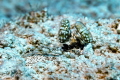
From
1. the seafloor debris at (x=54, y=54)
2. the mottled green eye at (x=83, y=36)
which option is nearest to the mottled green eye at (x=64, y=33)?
the seafloor debris at (x=54, y=54)

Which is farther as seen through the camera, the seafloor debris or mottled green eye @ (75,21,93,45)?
mottled green eye @ (75,21,93,45)

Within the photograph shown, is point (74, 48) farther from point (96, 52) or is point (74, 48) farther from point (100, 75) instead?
point (100, 75)

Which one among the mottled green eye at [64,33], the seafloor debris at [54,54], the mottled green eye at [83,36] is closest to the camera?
the seafloor debris at [54,54]

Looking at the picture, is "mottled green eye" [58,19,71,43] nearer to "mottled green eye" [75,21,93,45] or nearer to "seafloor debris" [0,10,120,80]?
"seafloor debris" [0,10,120,80]

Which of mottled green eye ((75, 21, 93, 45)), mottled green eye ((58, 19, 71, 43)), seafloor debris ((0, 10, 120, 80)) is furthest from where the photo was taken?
mottled green eye ((58, 19, 71, 43))

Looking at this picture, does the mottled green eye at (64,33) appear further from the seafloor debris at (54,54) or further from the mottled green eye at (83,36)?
the mottled green eye at (83,36)

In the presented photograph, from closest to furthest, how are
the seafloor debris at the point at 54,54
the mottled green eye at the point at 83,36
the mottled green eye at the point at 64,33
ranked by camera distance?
the seafloor debris at the point at 54,54
the mottled green eye at the point at 83,36
the mottled green eye at the point at 64,33

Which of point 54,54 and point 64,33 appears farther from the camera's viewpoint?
point 64,33

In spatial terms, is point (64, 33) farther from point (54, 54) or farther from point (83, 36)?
point (54, 54)

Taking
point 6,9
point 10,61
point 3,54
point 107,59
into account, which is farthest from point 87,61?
point 6,9

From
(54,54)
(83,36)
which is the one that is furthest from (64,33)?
(54,54)

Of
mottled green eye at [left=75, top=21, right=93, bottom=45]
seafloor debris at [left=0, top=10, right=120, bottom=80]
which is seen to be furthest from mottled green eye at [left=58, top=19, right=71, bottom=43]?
mottled green eye at [left=75, top=21, right=93, bottom=45]
